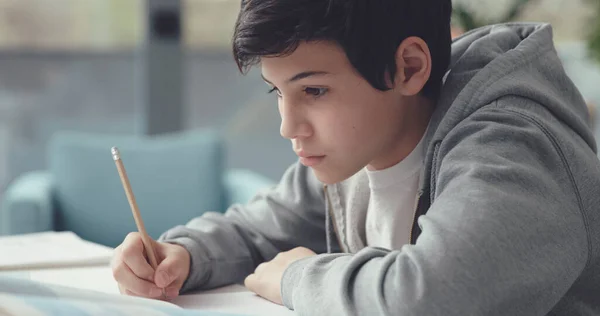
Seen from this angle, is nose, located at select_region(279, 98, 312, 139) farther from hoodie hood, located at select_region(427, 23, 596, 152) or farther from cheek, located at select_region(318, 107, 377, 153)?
hoodie hood, located at select_region(427, 23, 596, 152)

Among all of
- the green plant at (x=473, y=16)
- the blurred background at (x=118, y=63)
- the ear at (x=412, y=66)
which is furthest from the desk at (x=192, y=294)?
the blurred background at (x=118, y=63)

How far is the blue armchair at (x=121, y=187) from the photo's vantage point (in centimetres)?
270

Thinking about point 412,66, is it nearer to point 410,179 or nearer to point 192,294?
point 410,179

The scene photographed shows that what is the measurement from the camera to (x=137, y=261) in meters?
0.95

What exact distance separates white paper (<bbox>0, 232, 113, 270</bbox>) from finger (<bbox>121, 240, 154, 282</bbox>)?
157mm

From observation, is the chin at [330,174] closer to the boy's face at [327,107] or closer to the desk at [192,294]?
the boy's face at [327,107]

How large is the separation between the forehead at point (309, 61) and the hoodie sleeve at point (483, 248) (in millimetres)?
172

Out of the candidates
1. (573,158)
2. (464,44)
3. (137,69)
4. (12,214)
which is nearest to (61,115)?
(137,69)

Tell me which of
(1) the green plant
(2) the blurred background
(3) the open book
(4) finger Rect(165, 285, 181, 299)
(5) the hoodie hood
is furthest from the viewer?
(2) the blurred background

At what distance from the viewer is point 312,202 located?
1192mm

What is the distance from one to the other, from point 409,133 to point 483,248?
0.37m

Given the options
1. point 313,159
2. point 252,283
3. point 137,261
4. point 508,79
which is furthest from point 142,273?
point 508,79

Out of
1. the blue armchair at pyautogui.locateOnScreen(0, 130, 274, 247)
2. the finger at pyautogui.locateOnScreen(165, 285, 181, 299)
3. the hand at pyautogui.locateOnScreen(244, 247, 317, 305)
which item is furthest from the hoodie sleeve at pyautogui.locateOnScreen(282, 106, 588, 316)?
the blue armchair at pyautogui.locateOnScreen(0, 130, 274, 247)

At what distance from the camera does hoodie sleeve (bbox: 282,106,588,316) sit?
27.4 inches
